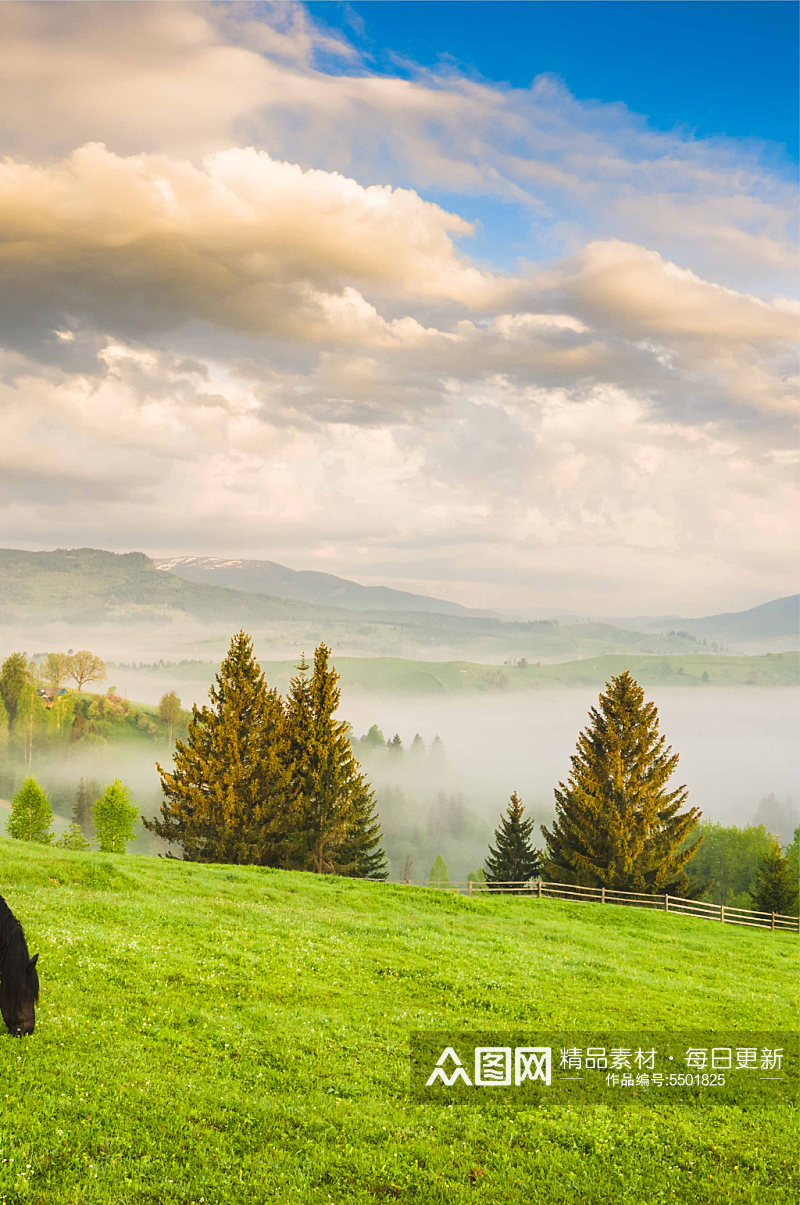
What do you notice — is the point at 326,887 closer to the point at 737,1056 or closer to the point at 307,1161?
the point at 737,1056

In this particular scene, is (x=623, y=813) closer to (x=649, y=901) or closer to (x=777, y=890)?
(x=649, y=901)

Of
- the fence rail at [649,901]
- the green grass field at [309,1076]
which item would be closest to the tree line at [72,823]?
the fence rail at [649,901]

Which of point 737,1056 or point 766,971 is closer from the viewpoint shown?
point 737,1056

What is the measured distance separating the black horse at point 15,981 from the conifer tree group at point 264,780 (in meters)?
33.2

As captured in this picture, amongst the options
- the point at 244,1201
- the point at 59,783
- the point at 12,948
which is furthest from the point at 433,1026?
the point at 59,783

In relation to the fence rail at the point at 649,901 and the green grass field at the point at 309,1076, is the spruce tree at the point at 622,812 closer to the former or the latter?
the fence rail at the point at 649,901

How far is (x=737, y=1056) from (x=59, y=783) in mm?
207502

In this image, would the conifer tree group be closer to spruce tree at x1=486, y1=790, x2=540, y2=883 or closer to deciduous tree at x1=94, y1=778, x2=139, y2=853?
spruce tree at x1=486, y1=790, x2=540, y2=883

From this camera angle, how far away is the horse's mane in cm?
1141

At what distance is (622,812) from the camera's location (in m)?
46.5

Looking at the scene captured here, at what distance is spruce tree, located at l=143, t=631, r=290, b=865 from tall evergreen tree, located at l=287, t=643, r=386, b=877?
0.97 metres

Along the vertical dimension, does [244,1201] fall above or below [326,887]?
above

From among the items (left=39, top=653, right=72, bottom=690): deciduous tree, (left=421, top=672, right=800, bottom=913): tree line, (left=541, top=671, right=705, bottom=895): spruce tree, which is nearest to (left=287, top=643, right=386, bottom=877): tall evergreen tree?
(left=421, top=672, right=800, bottom=913): tree line

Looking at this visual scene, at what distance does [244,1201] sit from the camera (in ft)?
28.6
